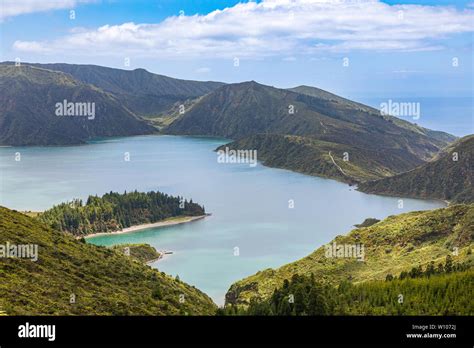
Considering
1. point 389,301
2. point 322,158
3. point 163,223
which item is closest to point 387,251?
point 389,301

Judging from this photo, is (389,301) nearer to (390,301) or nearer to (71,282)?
(390,301)

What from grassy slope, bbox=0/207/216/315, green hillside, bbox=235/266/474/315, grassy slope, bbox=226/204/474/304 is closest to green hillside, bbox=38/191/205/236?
grassy slope, bbox=226/204/474/304

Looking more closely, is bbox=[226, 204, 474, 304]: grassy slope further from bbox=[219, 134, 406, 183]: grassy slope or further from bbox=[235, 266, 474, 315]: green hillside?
bbox=[219, 134, 406, 183]: grassy slope

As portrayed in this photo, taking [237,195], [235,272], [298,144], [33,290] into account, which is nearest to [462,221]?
[235,272]

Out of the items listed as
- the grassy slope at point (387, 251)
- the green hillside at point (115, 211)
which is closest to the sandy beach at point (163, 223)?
the green hillside at point (115, 211)

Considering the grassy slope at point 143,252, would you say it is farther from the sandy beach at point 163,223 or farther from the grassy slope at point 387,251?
the sandy beach at point 163,223

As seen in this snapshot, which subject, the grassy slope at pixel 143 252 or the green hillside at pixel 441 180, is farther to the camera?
the green hillside at pixel 441 180

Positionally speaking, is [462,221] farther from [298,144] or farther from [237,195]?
[298,144]
